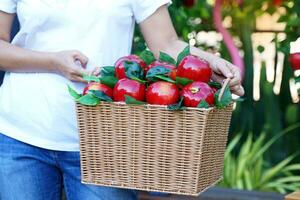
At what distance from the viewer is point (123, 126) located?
7.19ft

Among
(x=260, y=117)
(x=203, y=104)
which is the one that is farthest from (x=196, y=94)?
(x=260, y=117)

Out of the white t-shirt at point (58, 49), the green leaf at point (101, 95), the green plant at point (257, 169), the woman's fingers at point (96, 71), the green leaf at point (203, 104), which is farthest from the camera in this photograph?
the green plant at point (257, 169)

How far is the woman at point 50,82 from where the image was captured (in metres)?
2.39

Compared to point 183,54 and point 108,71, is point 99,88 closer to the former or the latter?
point 108,71

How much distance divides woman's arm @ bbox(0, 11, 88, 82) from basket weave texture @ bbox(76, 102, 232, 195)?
16cm

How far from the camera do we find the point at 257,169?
5.09 m

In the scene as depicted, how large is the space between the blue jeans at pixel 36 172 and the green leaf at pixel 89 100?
278 mm

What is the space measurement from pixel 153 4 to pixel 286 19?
1.57 meters

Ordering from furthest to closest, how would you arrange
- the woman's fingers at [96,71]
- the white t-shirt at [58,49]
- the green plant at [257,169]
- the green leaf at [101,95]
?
1. the green plant at [257,169]
2. the white t-shirt at [58,49]
3. the woman's fingers at [96,71]
4. the green leaf at [101,95]

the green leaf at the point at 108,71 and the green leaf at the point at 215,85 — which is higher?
the green leaf at the point at 108,71

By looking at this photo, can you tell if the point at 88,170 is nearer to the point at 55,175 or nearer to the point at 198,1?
the point at 55,175

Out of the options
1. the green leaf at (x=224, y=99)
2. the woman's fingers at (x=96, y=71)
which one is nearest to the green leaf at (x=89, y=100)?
the woman's fingers at (x=96, y=71)

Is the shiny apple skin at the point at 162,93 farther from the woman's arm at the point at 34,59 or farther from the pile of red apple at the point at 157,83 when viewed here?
the woman's arm at the point at 34,59

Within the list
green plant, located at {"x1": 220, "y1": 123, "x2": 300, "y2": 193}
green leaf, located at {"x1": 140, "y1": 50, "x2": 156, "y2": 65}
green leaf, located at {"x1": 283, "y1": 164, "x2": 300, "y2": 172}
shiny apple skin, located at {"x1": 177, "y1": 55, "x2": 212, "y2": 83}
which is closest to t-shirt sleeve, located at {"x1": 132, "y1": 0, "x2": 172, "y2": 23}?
green leaf, located at {"x1": 140, "y1": 50, "x2": 156, "y2": 65}
